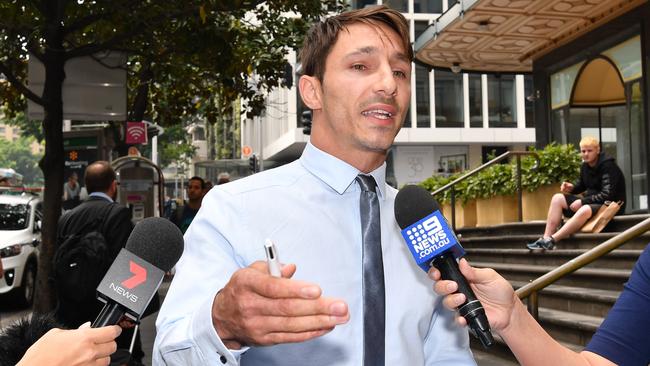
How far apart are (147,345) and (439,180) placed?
9.06 metres

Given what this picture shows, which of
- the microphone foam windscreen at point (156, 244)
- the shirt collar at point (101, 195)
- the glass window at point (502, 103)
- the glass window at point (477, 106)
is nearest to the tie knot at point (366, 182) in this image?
the microphone foam windscreen at point (156, 244)

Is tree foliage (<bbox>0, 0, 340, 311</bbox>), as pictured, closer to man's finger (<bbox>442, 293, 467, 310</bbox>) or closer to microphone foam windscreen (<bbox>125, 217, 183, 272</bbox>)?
microphone foam windscreen (<bbox>125, 217, 183, 272</bbox>)

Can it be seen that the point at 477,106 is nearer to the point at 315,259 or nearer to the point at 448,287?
the point at 315,259

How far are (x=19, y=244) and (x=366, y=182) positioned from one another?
38.3 ft

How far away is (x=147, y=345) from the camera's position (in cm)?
916

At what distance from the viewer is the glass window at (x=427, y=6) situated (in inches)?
1754

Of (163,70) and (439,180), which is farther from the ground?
(163,70)

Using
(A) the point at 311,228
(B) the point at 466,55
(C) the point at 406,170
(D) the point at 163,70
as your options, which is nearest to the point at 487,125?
(C) the point at 406,170

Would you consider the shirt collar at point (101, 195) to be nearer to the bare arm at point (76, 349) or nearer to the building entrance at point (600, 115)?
the bare arm at point (76, 349)

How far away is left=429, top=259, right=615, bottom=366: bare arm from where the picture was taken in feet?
6.23

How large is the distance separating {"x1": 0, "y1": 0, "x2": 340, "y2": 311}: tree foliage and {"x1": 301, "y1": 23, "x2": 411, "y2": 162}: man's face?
23.2 feet

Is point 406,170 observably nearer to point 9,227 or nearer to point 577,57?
point 577,57

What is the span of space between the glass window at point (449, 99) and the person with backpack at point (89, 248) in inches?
1540

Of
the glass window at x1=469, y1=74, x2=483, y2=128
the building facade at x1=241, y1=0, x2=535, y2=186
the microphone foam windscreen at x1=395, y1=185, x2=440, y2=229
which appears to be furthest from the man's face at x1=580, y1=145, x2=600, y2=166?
the glass window at x1=469, y1=74, x2=483, y2=128
